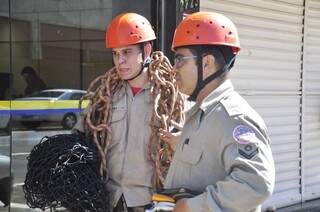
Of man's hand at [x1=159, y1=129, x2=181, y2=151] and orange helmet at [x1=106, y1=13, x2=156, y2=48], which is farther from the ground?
orange helmet at [x1=106, y1=13, x2=156, y2=48]

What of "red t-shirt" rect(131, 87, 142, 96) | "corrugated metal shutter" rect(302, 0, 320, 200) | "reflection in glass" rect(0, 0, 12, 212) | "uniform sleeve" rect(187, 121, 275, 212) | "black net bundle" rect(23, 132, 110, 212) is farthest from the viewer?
"corrugated metal shutter" rect(302, 0, 320, 200)

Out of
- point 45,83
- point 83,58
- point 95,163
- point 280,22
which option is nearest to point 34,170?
A: point 95,163

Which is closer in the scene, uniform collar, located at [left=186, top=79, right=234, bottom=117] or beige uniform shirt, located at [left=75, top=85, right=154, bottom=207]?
uniform collar, located at [left=186, top=79, right=234, bottom=117]

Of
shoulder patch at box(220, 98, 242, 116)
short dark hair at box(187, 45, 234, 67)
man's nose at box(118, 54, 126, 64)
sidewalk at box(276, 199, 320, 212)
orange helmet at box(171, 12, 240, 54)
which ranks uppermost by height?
orange helmet at box(171, 12, 240, 54)

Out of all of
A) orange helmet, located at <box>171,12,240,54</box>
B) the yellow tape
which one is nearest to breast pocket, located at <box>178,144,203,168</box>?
orange helmet, located at <box>171,12,240,54</box>

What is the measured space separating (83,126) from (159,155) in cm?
49

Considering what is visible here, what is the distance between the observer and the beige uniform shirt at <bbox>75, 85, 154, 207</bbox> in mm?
3297

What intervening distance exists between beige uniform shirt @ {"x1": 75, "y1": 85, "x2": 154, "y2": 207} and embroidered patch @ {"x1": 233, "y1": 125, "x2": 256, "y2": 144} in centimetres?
114

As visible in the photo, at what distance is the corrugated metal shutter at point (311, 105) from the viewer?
24.8 ft

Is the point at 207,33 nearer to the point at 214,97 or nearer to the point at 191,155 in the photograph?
the point at 214,97

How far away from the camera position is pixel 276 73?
280 inches

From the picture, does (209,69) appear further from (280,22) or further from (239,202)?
(280,22)

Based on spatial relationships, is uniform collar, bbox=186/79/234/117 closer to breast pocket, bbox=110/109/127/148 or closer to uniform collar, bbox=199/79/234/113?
uniform collar, bbox=199/79/234/113

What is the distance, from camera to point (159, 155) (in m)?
3.30
